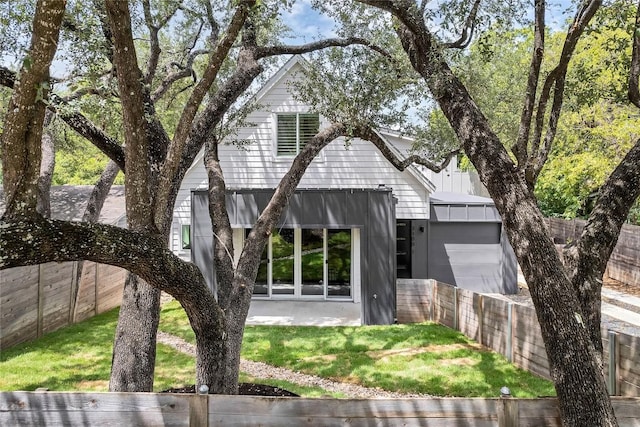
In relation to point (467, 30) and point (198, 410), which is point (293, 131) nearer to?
point (467, 30)

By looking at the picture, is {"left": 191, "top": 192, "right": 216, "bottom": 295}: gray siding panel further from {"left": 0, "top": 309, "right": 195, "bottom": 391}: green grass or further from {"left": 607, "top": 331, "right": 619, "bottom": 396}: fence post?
{"left": 607, "top": 331, "right": 619, "bottom": 396}: fence post

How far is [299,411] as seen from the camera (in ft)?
11.5

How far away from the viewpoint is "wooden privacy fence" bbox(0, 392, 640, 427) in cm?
351

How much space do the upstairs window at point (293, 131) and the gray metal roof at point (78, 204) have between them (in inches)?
255

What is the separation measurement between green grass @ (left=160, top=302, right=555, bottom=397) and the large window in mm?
2699

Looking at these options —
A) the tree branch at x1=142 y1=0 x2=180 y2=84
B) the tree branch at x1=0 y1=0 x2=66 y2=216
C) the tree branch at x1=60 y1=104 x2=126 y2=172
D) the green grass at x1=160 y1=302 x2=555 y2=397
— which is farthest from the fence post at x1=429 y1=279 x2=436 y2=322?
the tree branch at x1=0 y1=0 x2=66 y2=216

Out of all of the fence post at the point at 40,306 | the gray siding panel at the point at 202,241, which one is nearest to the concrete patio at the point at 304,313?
the gray siding panel at the point at 202,241

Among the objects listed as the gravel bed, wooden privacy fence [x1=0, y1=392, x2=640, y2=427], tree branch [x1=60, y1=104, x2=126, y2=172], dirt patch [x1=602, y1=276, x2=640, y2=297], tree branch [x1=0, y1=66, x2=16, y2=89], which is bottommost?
the gravel bed

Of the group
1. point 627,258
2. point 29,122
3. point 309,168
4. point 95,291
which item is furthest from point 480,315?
point 95,291

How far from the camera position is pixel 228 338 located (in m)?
4.86

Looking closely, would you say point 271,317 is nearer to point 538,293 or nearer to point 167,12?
point 167,12

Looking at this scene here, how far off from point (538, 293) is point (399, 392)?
3730mm

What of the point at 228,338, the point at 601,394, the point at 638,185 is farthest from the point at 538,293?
the point at 228,338

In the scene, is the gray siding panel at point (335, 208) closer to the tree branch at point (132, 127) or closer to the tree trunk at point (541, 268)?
the tree trunk at point (541, 268)
